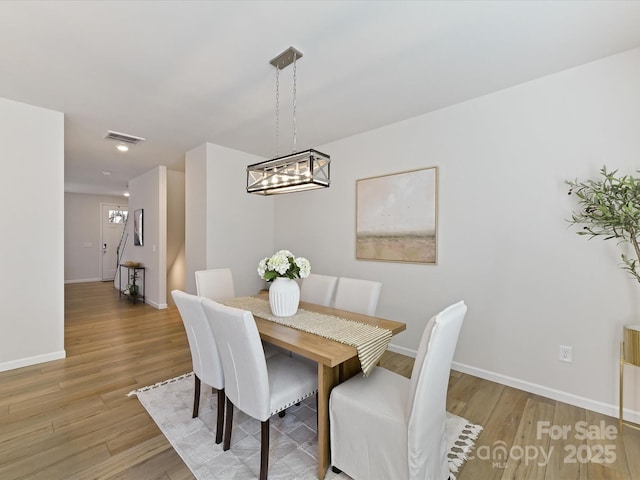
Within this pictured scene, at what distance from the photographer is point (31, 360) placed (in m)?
2.92

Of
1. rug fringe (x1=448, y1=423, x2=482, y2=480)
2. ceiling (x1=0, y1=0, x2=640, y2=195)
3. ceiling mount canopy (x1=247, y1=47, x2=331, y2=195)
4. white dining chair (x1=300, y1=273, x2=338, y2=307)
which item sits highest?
ceiling (x1=0, y1=0, x2=640, y2=195)

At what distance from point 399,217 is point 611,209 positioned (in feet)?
5.52

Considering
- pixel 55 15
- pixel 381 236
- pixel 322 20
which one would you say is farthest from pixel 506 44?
pixel 55 15

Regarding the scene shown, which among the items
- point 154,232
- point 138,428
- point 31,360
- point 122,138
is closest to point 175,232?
point 154,232

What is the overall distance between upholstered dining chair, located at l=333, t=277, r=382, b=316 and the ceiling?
1738 millimetres

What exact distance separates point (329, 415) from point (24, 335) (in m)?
3.31

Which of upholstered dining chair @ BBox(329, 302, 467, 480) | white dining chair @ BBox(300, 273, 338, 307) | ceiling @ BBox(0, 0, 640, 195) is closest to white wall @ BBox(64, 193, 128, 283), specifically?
ceiling @ BBox(0, 0, 640, 195)

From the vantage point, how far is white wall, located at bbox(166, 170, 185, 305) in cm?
552

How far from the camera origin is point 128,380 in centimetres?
261

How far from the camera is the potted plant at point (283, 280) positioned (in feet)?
6.90

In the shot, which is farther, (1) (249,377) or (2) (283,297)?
(2) (283,297)

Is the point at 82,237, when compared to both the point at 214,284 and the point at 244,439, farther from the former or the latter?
the point at 244,439

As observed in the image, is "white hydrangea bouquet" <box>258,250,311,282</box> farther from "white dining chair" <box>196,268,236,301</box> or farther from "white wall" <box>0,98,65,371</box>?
"white wall" <box>0,98,65,371</box>

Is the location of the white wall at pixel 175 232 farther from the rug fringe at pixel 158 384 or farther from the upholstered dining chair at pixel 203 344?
the upholstered dining chair at pixel 203 344
